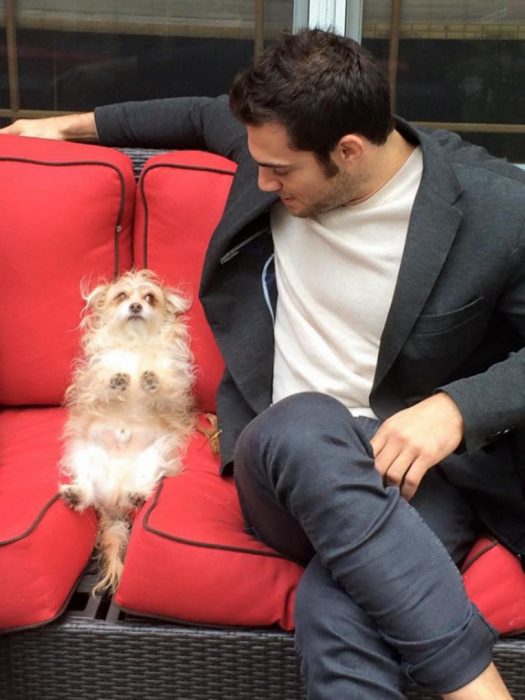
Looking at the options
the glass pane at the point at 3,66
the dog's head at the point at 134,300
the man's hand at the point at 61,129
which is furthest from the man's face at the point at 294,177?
the glass pane at the point at 3,66

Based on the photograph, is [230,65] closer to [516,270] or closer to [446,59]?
[446,59]

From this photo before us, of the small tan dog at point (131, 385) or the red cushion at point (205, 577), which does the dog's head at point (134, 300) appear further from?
the red cushion at point (205, 577)

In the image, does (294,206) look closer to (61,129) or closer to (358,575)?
(358,575)

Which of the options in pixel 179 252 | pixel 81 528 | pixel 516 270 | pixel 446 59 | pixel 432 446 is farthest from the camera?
pixel 446 59

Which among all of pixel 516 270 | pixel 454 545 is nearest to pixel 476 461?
pixel 454 545

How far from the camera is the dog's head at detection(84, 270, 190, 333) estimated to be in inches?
93.7

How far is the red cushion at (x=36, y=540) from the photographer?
1739 millimetres

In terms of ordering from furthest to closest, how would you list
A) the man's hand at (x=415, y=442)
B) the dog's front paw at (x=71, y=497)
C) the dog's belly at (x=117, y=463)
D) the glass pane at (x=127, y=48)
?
the glass pane at (x=127, y=48) < the dog's belly at (x=117, y=463) < the dog's front paw at (x=71, y=497) < the man's hand at (x=415, y=442)

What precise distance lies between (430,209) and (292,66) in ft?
1.21

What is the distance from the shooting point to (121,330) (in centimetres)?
248

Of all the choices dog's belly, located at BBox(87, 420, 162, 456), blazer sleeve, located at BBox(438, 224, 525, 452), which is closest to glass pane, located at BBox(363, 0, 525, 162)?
dog's belly, located at BBox(87, 420, 162, 456)

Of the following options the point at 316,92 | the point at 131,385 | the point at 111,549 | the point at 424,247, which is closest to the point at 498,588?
the point at 424,247

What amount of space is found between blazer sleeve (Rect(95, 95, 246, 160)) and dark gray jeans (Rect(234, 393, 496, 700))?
98cm

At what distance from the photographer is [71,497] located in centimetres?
198
